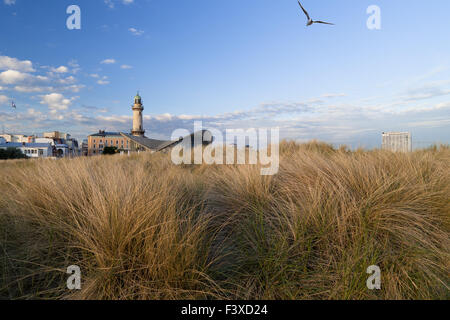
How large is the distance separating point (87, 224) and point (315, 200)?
196cm

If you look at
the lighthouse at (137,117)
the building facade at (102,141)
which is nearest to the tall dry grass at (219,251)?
the lighthouse at (137,117)

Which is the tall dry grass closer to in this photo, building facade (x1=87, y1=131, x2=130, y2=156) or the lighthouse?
the lighthouse

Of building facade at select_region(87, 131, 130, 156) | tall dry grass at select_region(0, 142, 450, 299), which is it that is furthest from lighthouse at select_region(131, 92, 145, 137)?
tall dry grass at select_region(0, 142, 450, 299)

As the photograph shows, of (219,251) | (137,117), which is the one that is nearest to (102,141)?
(137,117)

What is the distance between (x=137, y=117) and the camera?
155 ft

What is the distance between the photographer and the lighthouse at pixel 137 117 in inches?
1785

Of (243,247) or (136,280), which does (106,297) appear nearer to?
(136,280)

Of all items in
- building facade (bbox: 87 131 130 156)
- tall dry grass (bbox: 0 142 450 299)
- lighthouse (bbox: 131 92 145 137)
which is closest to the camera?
tall dry grass (bbox: 0 142 450 299)

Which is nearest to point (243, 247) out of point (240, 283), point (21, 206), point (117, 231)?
point (240, 283)

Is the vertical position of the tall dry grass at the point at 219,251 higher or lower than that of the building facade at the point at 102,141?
lower

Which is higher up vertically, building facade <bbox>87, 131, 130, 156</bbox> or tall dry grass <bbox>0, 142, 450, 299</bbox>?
building facade <bbox>87, 131, 130, 156</bbox>

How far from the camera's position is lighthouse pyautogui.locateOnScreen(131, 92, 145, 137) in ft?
149

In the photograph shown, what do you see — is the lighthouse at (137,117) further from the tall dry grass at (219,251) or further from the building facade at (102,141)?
the tall dry grass at (219,251)

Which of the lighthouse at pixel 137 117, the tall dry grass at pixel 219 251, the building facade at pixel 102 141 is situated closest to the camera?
the tall dry grass at pixel 219 251
